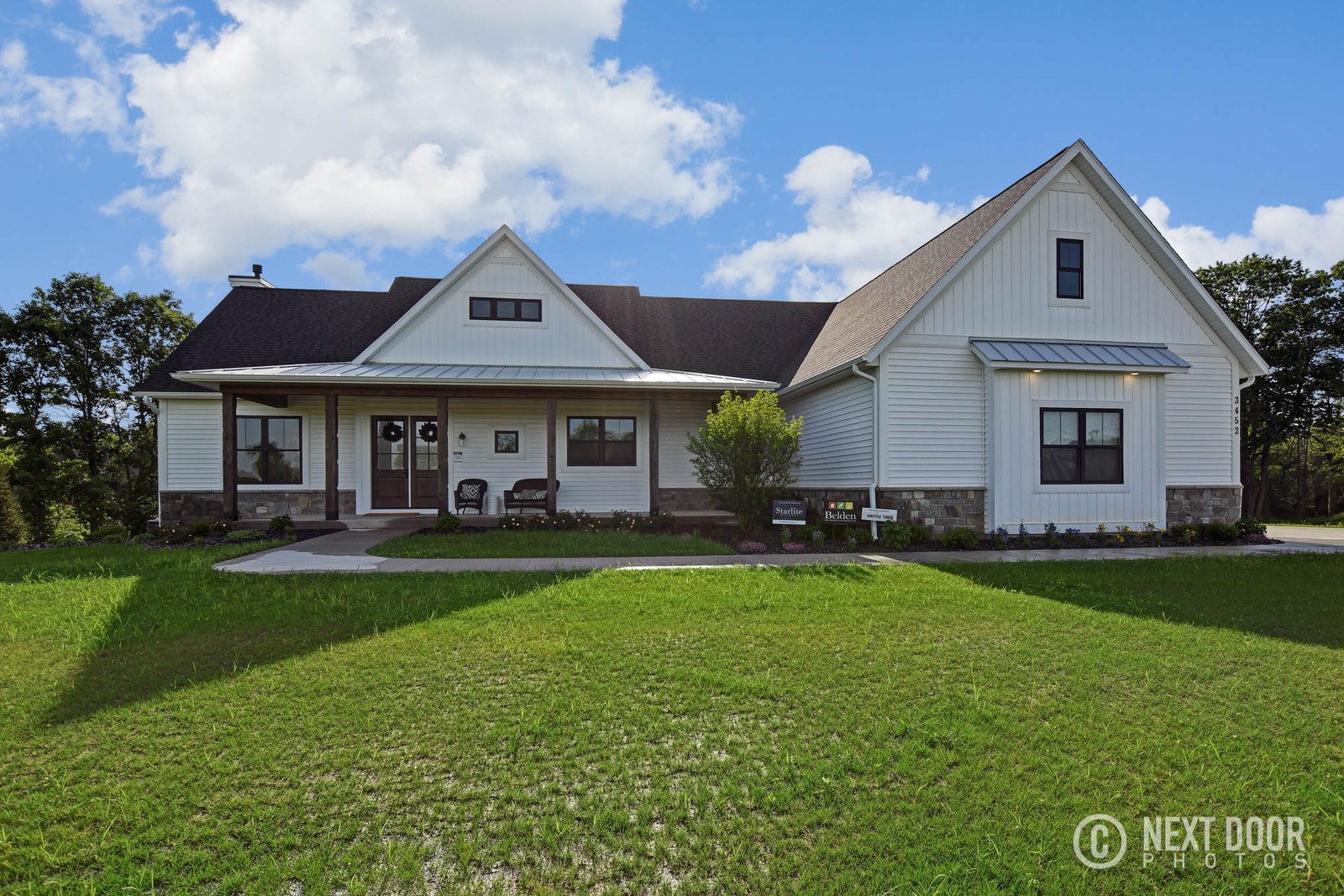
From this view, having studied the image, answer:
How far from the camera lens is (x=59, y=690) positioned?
4.38m

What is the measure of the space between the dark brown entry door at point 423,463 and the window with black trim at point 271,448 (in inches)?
106

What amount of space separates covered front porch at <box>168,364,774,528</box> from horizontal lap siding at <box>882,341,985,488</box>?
3467 mm

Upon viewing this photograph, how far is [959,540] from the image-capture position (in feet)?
36.3

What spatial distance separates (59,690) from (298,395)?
12380 millimetres

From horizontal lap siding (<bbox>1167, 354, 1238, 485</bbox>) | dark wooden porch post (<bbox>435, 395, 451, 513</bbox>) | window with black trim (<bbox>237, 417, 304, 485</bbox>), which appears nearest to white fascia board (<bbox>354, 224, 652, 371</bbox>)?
window with black trim (<bbox>237, 417, 304, 485</bbox>)

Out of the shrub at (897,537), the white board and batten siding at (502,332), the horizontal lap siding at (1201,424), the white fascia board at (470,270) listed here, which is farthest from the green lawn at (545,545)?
the horizontal lap siding at (1201,424)

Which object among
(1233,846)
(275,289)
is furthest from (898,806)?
(275,289)

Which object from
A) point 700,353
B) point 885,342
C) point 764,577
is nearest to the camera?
point 764,577

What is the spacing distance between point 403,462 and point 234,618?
10.1 metres

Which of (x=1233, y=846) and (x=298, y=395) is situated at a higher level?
(x=298, y=395)

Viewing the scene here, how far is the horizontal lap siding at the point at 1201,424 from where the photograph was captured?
1309 cm

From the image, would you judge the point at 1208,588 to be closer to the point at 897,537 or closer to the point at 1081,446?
the point at 897,537

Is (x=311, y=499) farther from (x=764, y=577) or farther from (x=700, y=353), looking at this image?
(x=764, y=577)

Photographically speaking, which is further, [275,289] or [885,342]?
[275,289]
